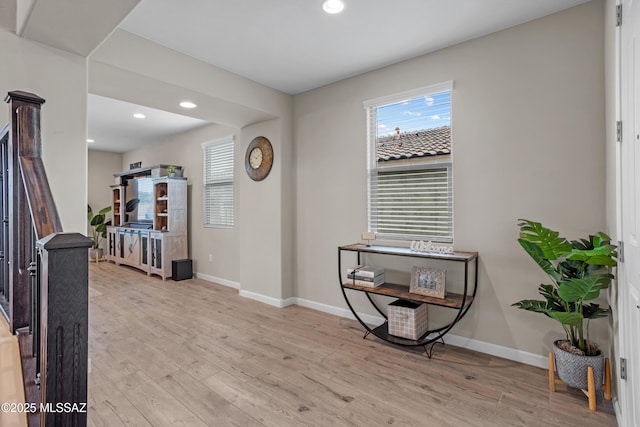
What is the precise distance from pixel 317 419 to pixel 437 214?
6.48 feet

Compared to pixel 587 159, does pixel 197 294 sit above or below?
below

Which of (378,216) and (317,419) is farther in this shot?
(378,216)

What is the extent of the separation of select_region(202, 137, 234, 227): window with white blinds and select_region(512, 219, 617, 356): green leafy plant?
4.23 meters

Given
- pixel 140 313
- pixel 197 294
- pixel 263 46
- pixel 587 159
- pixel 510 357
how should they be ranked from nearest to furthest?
pixel 587 159 → pixel 510 357 → pixel 263 46 → pixel 140 313 → pixel 197 294

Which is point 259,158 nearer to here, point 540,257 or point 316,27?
point 316,27

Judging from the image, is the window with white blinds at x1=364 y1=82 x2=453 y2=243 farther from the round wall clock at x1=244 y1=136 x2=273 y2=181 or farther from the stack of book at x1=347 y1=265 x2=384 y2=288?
the round wall clock at x1=244 y1=136 x2=273 y2=181

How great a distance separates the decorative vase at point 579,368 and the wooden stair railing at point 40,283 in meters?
2.51

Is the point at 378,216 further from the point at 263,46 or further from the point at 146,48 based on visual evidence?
the point at 146,48

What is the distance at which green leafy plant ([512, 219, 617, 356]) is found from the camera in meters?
1.83

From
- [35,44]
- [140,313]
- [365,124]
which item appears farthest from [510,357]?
[35,44]

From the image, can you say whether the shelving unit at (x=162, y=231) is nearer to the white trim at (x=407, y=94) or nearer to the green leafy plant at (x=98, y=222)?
the green leafy plant at (x=98, y=222)

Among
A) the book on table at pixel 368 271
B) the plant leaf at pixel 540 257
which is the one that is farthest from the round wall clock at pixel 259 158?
the plant leaf at pixel 540 257

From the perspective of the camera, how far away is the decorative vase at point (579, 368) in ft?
6.45

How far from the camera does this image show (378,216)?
338 centimetres
